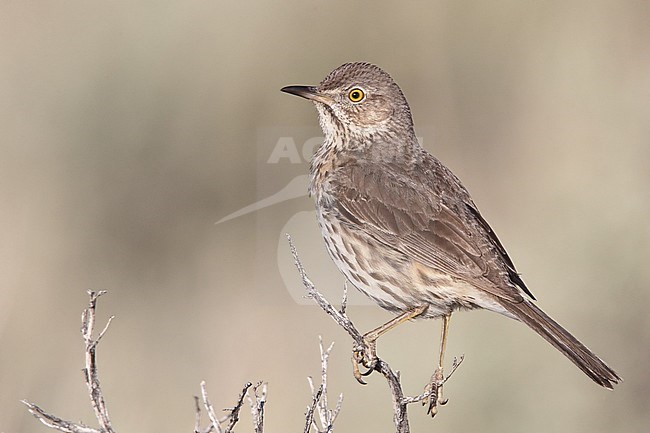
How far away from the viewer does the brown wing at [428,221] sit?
18.4ft

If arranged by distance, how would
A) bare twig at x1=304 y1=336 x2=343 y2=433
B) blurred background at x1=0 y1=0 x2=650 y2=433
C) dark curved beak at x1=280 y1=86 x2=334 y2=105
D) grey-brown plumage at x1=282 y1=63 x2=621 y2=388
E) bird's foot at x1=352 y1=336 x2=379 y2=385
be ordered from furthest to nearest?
blurred background at x1=0 y1=0 x2=650 y2=433
dark curved beak at x1=280 y1=86 x2=334 y2=105
grey-brown plumage at x1=282 y1=63 x2=621 y2=388
bird's foot at x1=352 y1=336 x2=379 y2=385
bare twig at x1=304 y1=336 x2=343 y2=433

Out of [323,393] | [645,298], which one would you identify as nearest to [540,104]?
[645,298]

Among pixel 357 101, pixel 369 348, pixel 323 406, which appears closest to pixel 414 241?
pixel 369 348

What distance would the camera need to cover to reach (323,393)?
4.45 metres

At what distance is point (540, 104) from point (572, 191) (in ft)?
3.80

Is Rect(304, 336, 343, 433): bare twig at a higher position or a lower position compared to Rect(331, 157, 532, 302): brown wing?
lower

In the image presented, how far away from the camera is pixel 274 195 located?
383 inches

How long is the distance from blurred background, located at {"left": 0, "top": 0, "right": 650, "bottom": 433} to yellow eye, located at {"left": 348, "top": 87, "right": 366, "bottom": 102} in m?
2.41

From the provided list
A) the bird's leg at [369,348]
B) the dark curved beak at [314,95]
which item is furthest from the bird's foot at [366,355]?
the dark curved beak at [314,95]

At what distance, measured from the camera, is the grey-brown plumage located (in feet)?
18.1

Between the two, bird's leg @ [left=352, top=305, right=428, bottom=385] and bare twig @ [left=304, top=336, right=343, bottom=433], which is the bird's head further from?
bare twig @ [left=304, top=336, right=343, bottom=433]

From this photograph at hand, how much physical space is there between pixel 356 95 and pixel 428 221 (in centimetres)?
114

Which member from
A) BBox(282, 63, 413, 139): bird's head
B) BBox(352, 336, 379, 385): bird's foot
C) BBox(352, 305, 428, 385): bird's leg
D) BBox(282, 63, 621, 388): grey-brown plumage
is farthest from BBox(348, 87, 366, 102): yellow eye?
BBox(352, 336, 379, 385): bird's foot

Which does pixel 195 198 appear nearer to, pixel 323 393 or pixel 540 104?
pixel 540 104
